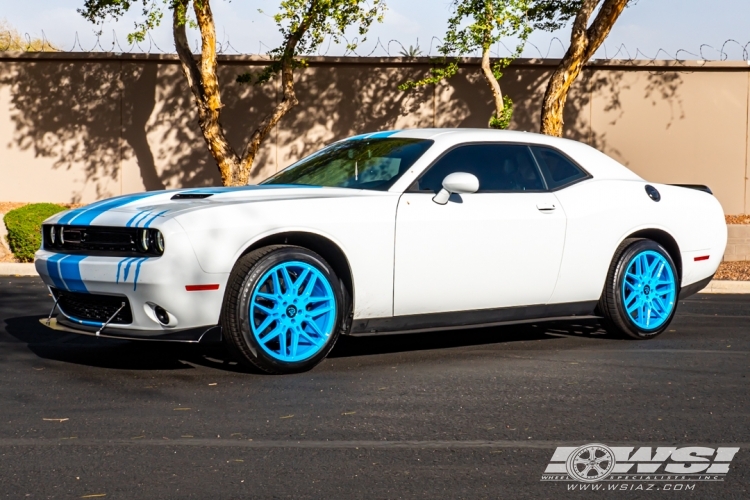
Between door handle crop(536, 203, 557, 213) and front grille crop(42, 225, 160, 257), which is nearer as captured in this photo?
front grille crop(42, 225, 160, 257)

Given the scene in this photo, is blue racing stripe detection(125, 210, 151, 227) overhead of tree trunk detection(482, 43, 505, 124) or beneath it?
beneath

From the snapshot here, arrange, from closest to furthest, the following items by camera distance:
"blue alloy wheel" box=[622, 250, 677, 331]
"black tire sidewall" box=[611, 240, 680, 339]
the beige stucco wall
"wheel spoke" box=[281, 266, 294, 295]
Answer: "wheel spoke" box=[281, 266, 294, 295]
"black tire sidewall" box=[611, 240, 680, 339]
"blue alloy wheel" box=[622, 250, 677, 331]
the beige stucco wall

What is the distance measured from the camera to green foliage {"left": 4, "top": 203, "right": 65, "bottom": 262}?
1392 centimetres

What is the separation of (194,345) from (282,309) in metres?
1.60

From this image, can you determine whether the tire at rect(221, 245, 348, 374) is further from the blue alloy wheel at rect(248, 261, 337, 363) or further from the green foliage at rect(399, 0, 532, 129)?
the green foliage at rect(399, 0, 532, 129)

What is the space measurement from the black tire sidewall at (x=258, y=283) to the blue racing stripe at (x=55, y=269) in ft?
3.83

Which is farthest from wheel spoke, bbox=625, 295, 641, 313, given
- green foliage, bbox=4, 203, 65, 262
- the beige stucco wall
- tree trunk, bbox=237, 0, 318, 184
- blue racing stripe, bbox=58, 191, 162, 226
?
the beige stucco wall

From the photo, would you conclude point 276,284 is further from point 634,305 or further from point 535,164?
point 634,305

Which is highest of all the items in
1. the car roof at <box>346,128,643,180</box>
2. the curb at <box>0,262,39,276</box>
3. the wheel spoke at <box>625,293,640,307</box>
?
the car roof at <box>346,128,643,180</box>

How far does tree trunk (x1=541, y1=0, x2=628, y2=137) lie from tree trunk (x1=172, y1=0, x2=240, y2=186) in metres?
4.97

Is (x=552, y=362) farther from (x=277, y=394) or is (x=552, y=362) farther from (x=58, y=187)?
(x=58, y=187)

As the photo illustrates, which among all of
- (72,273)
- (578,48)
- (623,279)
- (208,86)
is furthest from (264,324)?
(208,86)

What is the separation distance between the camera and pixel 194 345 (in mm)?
7730

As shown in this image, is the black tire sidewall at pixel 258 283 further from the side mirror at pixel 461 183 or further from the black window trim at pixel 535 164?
the side mirror at pixel 461 183
